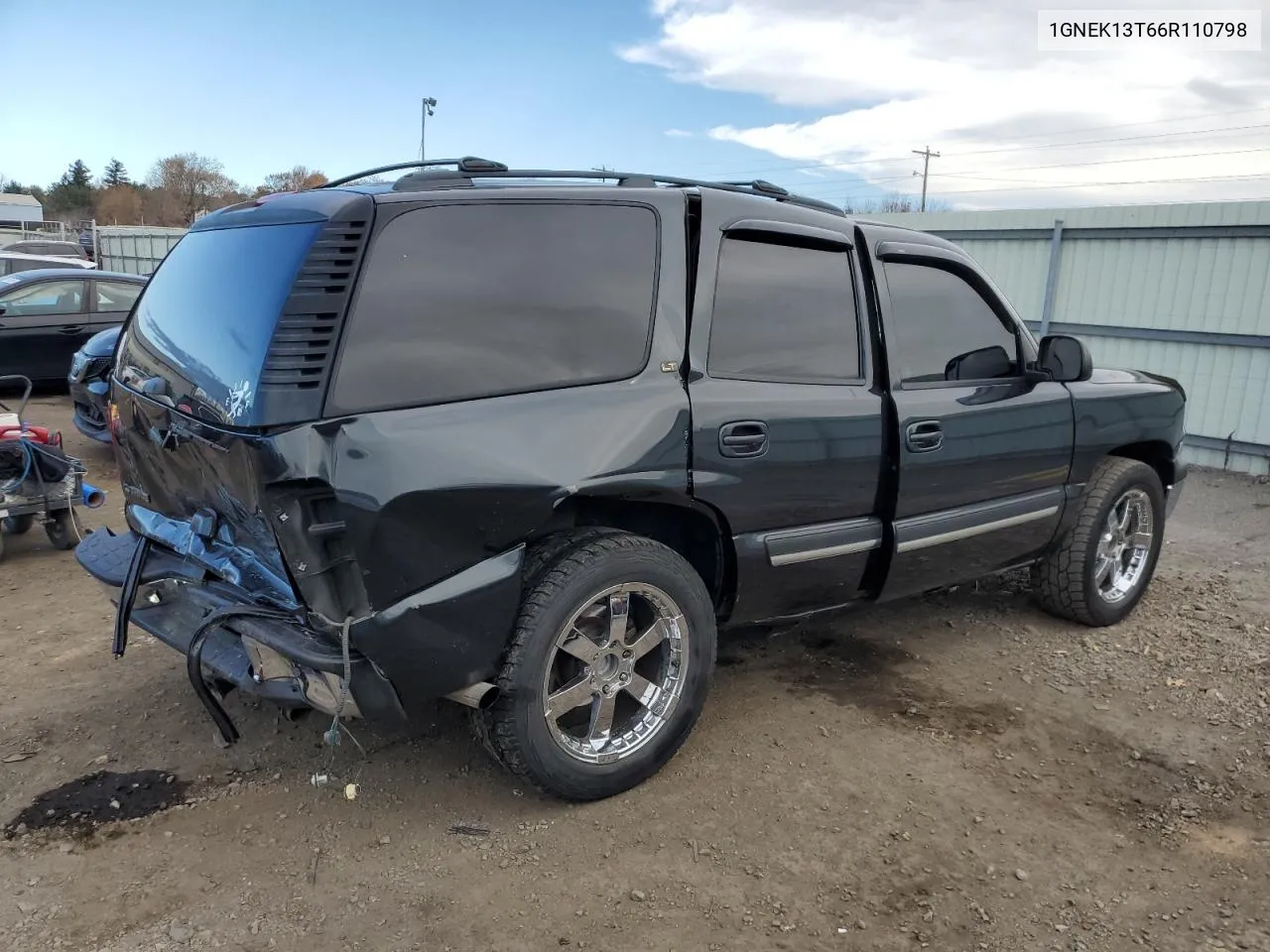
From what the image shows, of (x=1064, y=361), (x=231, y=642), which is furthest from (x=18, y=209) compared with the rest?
(x=1064, y=361)

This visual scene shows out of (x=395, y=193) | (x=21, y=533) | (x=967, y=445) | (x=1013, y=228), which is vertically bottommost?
(x=21, y=533)

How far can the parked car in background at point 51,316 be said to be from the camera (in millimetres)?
10031

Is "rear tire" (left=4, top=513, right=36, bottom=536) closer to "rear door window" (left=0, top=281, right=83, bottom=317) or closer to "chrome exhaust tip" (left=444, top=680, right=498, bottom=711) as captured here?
"chrome exhaust tip" (left=444, top=680, right=498, bottom=711)

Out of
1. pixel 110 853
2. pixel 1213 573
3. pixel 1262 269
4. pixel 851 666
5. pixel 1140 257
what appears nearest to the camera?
pixel 110 853

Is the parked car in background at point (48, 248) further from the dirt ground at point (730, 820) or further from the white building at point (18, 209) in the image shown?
the white building at point (18, 209)

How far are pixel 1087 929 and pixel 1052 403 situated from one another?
8.02 ft

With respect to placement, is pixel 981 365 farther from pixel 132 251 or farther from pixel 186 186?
pixel 186 186

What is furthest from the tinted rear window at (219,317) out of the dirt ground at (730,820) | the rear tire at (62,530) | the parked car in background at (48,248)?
the parked car in background at (48,248)

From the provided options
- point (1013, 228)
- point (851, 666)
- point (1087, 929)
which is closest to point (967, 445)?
point (851, 666)

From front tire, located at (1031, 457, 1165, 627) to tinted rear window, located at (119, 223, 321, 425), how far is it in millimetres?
3771

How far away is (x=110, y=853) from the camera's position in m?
2.76

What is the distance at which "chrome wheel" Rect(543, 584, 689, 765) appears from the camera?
2963 millimetres

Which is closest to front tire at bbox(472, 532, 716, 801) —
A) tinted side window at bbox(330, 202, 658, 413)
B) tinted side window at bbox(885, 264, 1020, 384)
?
tinted side window at bbox(330, 202, 658, 413)

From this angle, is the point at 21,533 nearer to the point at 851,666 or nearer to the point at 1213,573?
the point at 851,666
